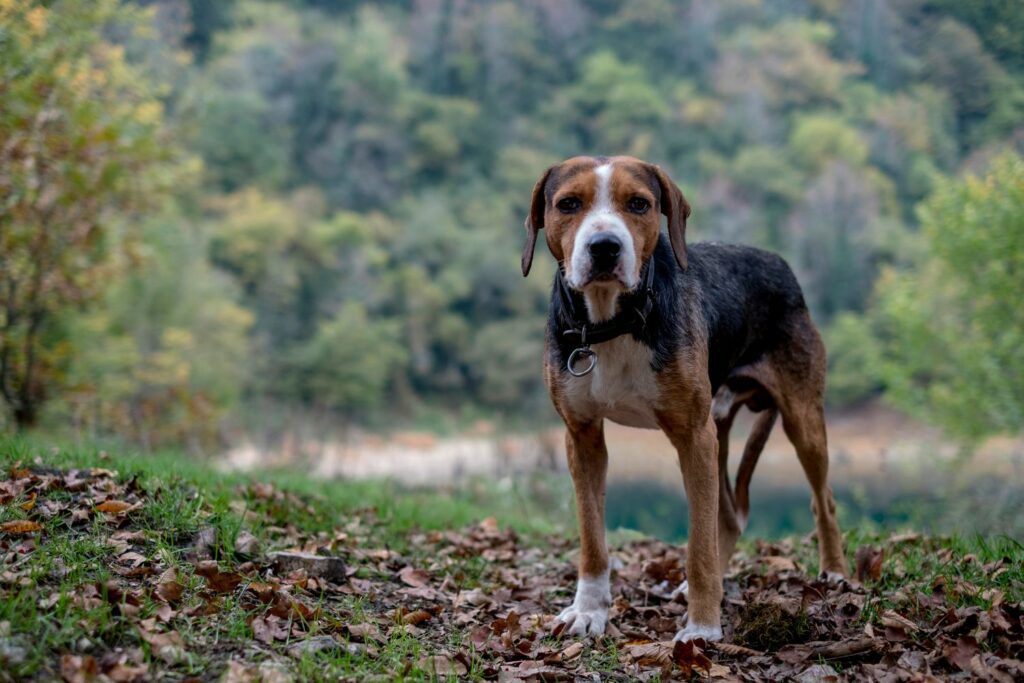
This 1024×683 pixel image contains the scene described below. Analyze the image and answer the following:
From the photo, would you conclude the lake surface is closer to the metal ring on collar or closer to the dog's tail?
the dog's tail

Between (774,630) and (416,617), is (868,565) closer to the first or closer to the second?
(774,630)

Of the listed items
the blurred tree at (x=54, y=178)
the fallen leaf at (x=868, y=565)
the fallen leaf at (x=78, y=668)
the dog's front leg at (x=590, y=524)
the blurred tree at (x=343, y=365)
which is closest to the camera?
the fallen leaf at (x=78, y=668)

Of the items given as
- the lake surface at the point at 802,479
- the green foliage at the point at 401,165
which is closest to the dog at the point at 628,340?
the lake surface at the point at 802,479

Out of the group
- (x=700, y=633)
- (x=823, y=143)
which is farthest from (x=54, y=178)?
(x=823, y=143)

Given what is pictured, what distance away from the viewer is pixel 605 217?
3.72 meters

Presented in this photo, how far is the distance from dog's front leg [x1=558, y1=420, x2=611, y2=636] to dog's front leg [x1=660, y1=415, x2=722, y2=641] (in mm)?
410

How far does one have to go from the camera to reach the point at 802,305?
5102 mm

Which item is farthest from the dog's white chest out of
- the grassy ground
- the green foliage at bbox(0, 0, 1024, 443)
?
the green foliage at bbox(0, 0, 1024, 443)

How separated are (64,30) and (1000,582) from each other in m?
11.6

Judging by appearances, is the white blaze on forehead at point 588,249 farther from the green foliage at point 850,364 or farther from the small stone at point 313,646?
the green foliage at point 850,364

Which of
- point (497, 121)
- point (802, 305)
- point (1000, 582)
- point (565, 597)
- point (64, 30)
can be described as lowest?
point (565, 597)

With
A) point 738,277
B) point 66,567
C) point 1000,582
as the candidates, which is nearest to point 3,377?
point 66,567

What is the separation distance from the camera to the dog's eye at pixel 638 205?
12.7 feet

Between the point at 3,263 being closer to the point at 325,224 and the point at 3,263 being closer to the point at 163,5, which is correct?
the point at 163,5
